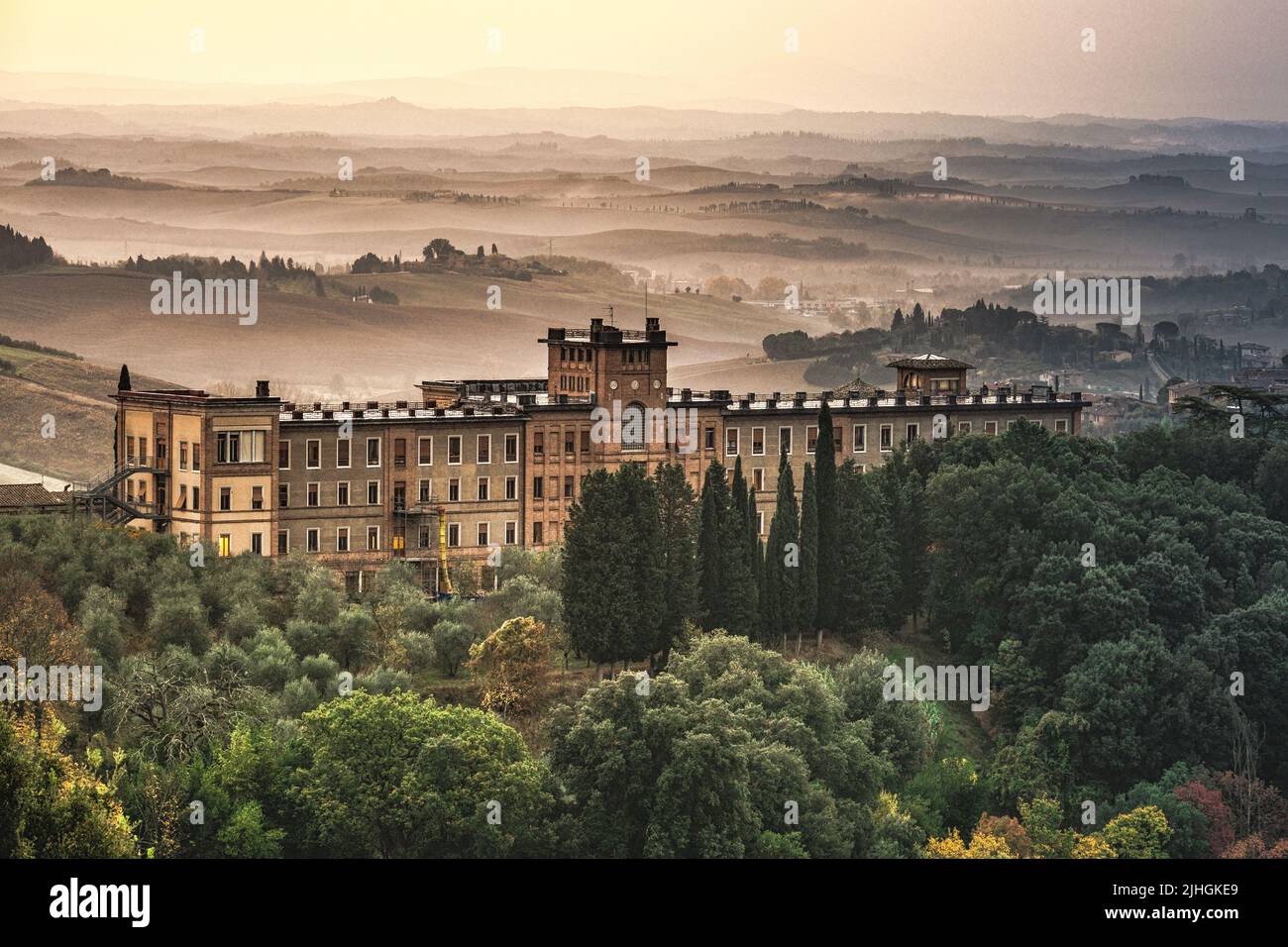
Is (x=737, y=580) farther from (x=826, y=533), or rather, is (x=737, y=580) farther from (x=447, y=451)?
(x=447, y=451)

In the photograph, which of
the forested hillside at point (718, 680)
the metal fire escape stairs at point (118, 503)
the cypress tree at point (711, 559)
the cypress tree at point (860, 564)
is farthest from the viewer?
the metal fire escape stairs at point (118, 503)

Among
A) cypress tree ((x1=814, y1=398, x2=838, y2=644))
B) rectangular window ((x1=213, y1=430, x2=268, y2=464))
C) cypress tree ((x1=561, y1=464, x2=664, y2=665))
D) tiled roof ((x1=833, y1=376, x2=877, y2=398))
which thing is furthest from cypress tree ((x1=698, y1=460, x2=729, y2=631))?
tiled roof ((x1=833, y1=376, x2=877, y2=398))

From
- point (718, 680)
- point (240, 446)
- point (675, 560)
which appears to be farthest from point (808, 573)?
point (240, 446)

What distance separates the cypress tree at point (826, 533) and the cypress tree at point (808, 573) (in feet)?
1.53

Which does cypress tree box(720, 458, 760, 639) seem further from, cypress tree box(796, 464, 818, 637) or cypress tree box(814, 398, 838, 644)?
cypress tree box(814, 398, 838, 644)

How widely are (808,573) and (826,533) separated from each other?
258 cm

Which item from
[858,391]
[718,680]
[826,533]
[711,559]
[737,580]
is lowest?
[718,680]

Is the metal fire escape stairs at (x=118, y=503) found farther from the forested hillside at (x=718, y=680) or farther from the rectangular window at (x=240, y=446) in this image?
the forested hillside at (x=718, y=680)

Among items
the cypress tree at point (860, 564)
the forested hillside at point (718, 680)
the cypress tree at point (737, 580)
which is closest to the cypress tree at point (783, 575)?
the forested hillside at point (718, 680)

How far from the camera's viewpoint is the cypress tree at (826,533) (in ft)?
263

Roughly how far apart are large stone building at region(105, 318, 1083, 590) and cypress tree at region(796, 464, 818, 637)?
1394 centimetres

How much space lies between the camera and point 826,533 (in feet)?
266
